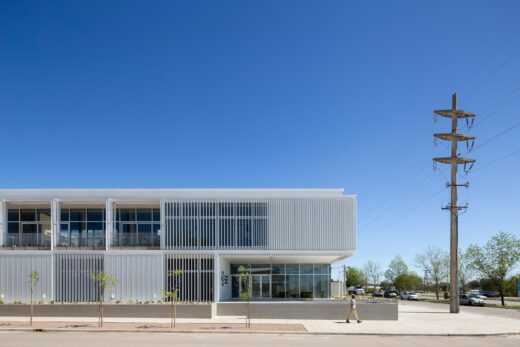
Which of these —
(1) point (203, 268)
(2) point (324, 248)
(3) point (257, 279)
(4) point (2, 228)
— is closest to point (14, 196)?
(4) point (2, 228)

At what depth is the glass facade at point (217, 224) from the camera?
117 feet

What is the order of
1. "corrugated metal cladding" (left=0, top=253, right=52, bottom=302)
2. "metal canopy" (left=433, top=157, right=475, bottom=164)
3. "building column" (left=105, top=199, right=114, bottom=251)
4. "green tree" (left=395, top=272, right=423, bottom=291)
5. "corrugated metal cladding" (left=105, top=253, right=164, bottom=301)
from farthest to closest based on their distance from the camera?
"green tree" (left=395, top=272, right=423, bottom=291)
"metal canopy" (left=433, top=157, right=475, bottom=164)
"building column" (left=105, top=199, right=114, bottom=251)
"corrugated metal cladding" (left=0, top=253, right=52, bottom=302)
"corrugated metal cladding" (left=105, top=253, right=164, bottom=301)

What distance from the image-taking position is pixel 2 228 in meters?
36.6

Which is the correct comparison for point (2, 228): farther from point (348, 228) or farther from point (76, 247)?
point (348, 228)

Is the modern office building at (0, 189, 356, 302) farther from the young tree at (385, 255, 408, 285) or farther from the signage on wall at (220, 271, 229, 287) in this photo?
the young tree at (385, 255, 408, 285)

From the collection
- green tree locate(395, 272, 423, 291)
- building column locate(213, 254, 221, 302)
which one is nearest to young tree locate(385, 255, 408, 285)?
green tree locate(395, 272, 423, 291)

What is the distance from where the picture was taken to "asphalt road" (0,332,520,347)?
1898 cm

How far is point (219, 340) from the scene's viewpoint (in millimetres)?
20516

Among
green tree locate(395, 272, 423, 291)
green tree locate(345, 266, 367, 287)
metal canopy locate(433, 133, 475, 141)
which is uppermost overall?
metal canopy locate(433, 133, 475, 141)

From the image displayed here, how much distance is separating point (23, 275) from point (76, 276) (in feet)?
11.2

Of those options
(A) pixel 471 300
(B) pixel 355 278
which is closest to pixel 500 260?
(A) pixel 471 300

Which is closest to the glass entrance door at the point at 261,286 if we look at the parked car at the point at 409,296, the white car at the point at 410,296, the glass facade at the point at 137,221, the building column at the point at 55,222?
the glass facade at the point at 137,221

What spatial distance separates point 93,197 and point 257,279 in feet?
46.5

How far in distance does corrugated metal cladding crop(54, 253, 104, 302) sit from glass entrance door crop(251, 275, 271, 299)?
12500mm
